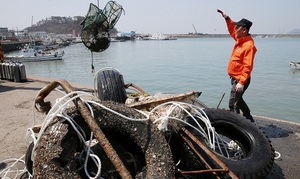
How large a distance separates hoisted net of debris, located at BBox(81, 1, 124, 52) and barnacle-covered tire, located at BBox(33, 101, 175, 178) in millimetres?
5722

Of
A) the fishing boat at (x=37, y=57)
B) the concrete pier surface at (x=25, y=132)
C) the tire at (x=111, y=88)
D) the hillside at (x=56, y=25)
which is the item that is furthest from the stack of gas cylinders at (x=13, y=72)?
the hillside at (x=56, y=25)

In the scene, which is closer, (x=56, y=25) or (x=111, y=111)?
(x=111, y=111)

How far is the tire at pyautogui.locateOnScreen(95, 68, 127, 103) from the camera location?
5047 mm

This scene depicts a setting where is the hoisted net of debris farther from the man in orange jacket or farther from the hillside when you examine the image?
the hillside

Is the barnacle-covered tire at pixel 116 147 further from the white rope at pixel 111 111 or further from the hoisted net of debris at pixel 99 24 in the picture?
the hoisted net of debris at pixel 99 24

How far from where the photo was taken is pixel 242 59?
5090 millimetres

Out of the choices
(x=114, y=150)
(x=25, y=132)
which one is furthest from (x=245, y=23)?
(x=25, y=132)

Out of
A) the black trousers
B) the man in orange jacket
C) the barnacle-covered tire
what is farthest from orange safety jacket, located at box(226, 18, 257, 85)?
the barnacle-covered tire

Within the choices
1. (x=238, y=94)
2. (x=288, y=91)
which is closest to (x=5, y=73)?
(x=238, y=94)

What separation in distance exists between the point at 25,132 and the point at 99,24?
4.06 metres

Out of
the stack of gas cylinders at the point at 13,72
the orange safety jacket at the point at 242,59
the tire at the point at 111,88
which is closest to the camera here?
the orange safety jacket at the point at 242,59

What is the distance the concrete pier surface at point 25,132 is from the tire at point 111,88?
1.64m

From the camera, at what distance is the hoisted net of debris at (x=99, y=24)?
8.12 metres

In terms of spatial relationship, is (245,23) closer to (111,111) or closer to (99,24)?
(111,111)
